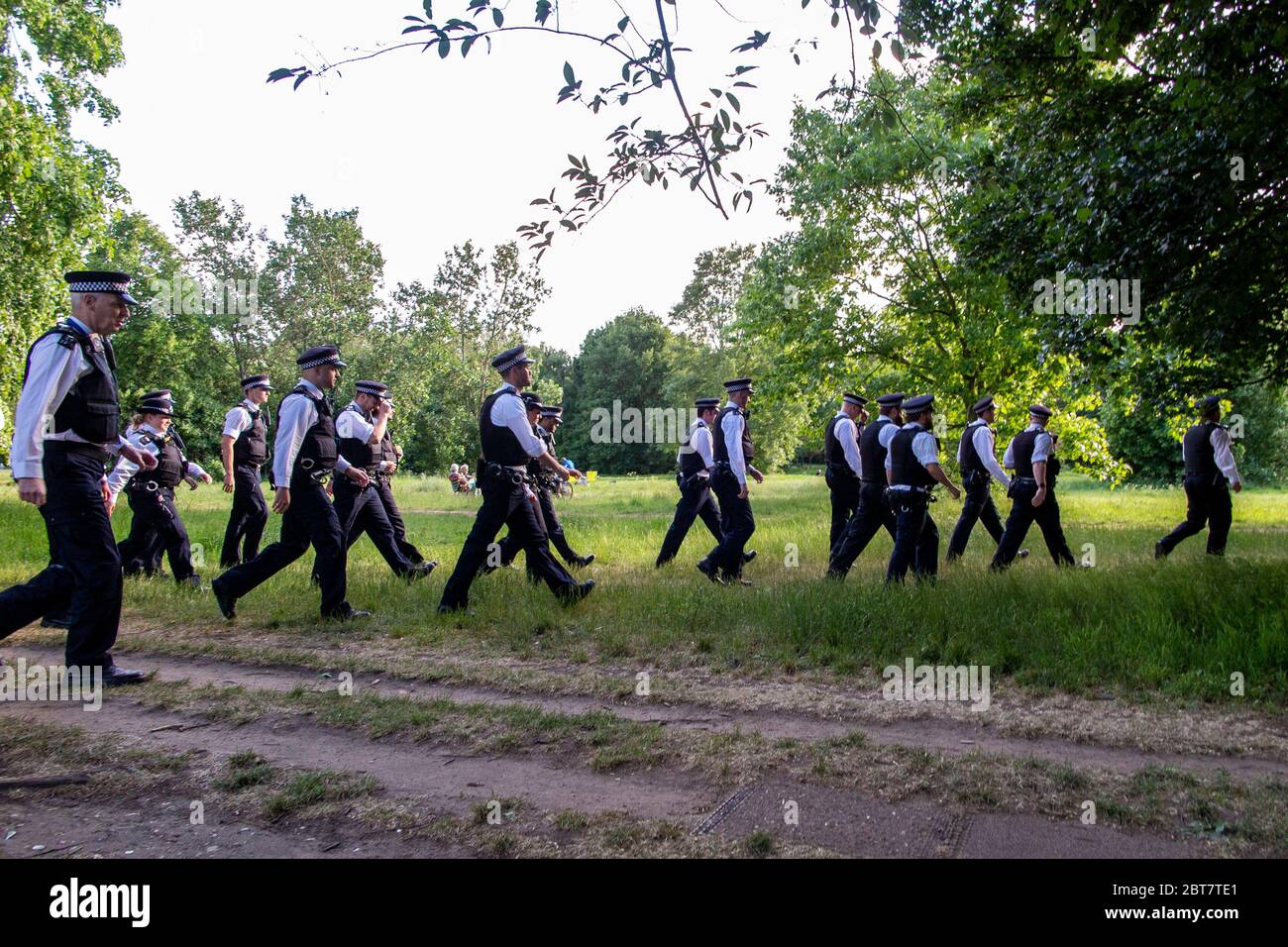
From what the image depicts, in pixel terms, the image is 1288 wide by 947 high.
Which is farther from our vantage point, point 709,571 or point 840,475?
point 840,475

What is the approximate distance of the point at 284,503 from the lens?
286 inches

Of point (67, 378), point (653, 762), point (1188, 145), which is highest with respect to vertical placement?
point (1188, 145)

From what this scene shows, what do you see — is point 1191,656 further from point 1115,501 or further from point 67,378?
point 1115,501

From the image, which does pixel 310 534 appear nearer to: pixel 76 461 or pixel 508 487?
pixel 508 487

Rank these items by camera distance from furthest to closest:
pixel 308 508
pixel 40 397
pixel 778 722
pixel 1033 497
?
pixel 1033 497
pixel 308 508
pixel 40 397
pixel 778 722

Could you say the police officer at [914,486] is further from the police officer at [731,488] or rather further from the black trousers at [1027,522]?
the police officer at [731,488]

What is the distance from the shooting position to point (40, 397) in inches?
192

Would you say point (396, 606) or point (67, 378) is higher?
point (67, 378)

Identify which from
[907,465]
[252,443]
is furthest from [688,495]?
[252,443]

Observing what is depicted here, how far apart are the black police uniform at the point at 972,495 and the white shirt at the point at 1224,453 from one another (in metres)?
2.59

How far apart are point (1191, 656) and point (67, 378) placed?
23.6 feet

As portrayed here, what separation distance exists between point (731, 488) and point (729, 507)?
0.74 feet
